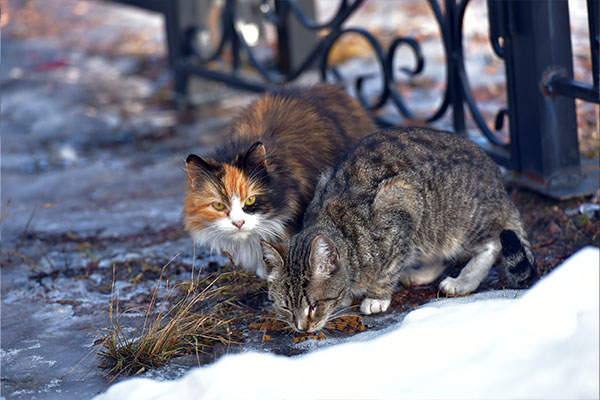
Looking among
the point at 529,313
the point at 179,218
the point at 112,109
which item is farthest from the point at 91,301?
the point at 112,109

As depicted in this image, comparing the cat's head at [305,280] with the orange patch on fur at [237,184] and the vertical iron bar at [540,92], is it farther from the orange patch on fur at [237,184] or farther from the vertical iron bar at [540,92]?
the vertical iron bar at [540,92]

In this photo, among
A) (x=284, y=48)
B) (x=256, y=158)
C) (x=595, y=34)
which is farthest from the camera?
(x=284, y=48)

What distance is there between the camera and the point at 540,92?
4.35 m

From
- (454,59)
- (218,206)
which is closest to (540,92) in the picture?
(454,59)

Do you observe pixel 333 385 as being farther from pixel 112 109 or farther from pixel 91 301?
pixel 112 109

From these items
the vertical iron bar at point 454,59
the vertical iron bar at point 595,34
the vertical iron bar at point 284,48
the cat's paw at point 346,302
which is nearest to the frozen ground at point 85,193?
the cat's paw at point 346,302

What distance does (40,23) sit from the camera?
1620cm

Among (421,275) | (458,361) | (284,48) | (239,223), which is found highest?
(284,48)

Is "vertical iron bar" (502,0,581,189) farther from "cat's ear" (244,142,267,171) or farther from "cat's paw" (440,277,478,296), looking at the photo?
"cat's ear" (244,142,267,171)

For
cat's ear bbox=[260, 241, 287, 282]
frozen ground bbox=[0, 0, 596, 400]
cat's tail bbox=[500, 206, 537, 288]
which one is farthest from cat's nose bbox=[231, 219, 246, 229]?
cat's tail bbox=[500, 206, 537, 288]

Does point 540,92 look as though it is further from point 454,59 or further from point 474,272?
point 474,272

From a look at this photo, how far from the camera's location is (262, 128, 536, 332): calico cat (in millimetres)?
3498

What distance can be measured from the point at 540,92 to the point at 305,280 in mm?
2096

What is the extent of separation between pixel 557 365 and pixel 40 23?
16324 millimetres
